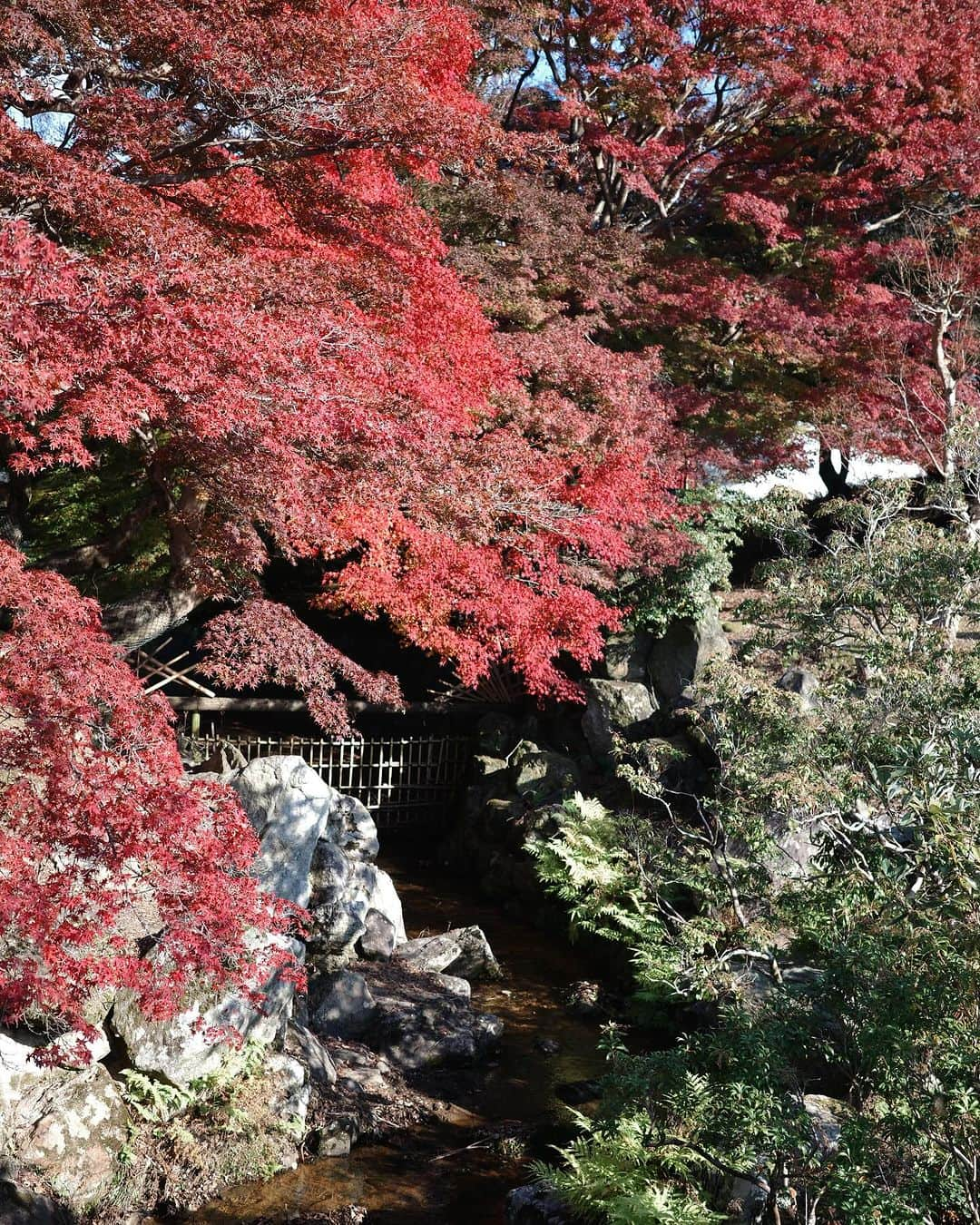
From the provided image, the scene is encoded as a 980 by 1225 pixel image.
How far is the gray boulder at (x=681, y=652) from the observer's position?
13.6 meters

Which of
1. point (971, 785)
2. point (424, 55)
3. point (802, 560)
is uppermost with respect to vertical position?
point (424, 55)

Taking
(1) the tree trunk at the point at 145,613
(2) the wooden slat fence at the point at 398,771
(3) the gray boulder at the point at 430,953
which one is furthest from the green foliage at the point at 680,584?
(1) the tree trunk at the point at 145,613

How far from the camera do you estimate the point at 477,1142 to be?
723 centimetres

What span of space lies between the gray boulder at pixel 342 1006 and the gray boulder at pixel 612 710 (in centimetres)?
534

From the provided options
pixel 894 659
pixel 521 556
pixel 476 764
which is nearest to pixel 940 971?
pixel 894 659

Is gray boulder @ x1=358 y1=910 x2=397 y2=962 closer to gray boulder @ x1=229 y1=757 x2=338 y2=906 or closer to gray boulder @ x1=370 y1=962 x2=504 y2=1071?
gray boulder @ x1=370 y1=962 x2=504 y2=1071

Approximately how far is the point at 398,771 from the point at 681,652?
429cm

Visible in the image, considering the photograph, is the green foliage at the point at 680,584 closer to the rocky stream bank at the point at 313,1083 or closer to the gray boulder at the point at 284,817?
the rocky stream bank at the point at 313,1083

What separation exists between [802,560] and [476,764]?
6.93 m

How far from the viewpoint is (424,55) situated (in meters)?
11.4

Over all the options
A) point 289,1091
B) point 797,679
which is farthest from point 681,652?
point 289,1091

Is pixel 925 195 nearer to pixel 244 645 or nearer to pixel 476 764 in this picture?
pixel 476 764

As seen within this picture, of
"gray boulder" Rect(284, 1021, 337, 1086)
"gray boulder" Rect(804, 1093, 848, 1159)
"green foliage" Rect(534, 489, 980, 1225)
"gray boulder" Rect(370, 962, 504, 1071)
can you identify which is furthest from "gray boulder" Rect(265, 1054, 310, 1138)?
"gray boulder" Rect(804, 1093, 848, 1159)

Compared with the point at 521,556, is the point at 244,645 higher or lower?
lower
